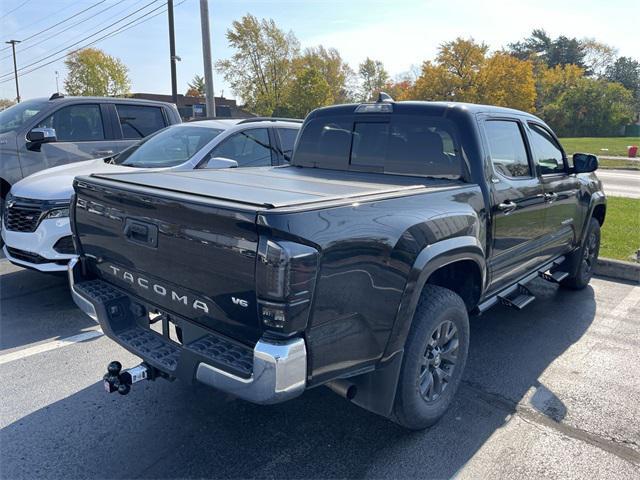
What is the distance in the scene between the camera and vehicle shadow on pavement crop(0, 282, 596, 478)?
260 centimetres

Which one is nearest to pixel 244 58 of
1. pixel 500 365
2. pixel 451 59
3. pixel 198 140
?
pixel 451 59

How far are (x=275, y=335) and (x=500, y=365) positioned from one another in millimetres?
2513

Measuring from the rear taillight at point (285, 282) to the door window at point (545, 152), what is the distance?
3.06 meters

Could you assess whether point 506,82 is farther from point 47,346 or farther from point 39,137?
point 47,346

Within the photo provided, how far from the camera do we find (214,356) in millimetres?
2281

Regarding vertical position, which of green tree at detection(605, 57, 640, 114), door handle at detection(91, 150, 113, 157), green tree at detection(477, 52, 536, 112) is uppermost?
green tree at detection(605, 57, 640, 114)

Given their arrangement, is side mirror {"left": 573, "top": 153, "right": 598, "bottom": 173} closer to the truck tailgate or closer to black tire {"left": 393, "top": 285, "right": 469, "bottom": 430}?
black tire {"left": 393, "top": 285, "right": 469, "bottom": 430}

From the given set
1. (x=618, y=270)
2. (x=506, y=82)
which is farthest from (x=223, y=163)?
(x=506, y=82)

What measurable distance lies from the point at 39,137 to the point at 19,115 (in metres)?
1.02

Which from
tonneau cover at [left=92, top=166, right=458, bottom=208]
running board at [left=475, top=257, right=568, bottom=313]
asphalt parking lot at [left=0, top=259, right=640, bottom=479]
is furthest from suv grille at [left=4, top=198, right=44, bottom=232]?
running board at [left=475, top=257, right=568, bottom=313]

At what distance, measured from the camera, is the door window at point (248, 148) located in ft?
19.5

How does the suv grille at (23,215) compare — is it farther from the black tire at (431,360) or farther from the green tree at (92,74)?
the green tree at (92,74)

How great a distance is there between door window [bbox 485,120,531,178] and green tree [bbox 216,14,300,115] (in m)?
44.0

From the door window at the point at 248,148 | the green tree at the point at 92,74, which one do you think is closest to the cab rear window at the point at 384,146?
the door window at the point at 248,148
